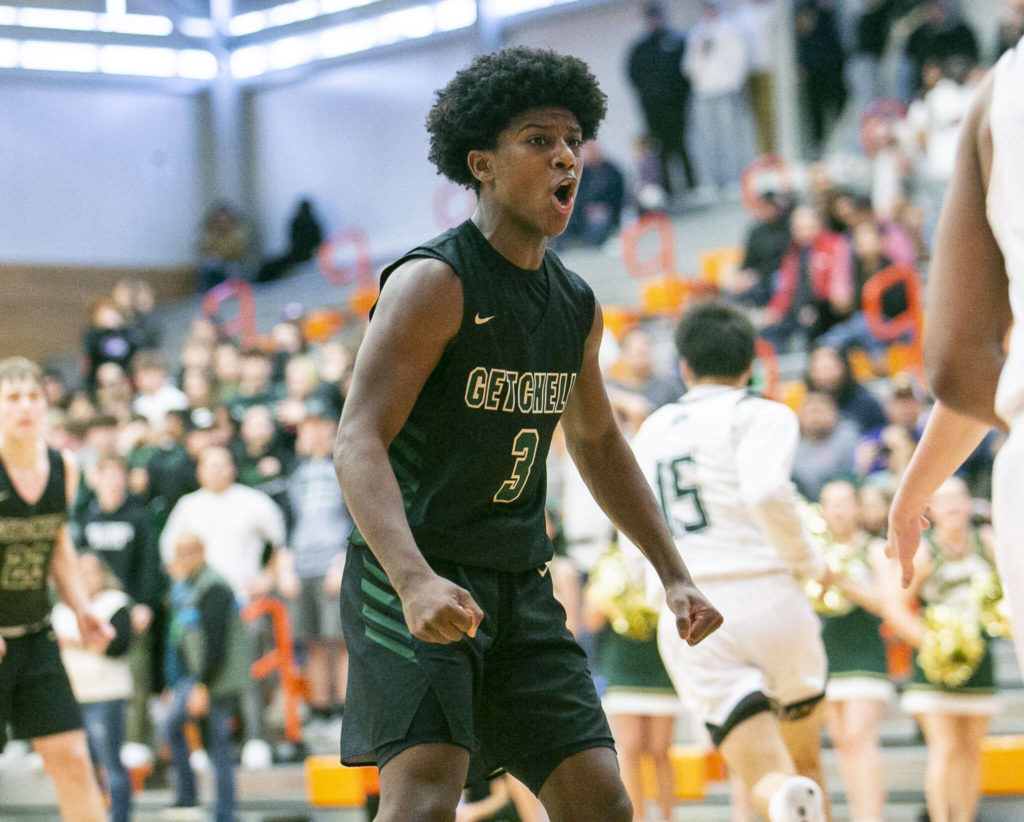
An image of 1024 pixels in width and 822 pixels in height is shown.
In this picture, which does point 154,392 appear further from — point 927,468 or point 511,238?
point 927,468

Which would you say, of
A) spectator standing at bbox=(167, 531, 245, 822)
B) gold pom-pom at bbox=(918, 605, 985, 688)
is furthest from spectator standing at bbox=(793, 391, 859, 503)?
spectator standing at bbox=(167, 531, 245, 822)

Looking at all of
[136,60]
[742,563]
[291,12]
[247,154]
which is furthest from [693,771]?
[247,154]

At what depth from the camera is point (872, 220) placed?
10406 millimetres

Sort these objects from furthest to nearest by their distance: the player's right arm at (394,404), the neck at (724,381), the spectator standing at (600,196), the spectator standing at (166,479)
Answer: the spectator standing at (600,196)
the spectator standing at (166,479)
the neck at (724,381)
the player's right arm at (394,404)

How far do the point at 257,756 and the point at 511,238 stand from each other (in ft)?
19.7

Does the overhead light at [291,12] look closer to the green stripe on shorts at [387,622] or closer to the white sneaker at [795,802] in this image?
the white sneaker at [795,802]

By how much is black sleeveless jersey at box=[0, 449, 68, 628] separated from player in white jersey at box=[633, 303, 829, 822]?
2415 mm

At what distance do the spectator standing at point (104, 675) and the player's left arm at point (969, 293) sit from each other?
6559 mm

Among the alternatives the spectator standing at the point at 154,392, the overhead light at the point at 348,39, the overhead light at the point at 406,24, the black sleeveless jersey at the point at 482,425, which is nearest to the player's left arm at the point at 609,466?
the black sleeveless jersey at the point at 482,425

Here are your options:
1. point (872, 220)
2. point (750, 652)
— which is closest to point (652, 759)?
point (750, 652)

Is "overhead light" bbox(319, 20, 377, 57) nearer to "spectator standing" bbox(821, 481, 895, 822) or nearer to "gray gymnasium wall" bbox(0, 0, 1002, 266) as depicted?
"gray gymnasium wall" bbox(0, 0, 1002, 266)

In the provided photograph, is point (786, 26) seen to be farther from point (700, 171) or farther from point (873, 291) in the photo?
point (873, 291)

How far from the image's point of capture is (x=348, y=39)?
66.2 feet

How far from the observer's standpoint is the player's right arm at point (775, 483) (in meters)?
4.53
